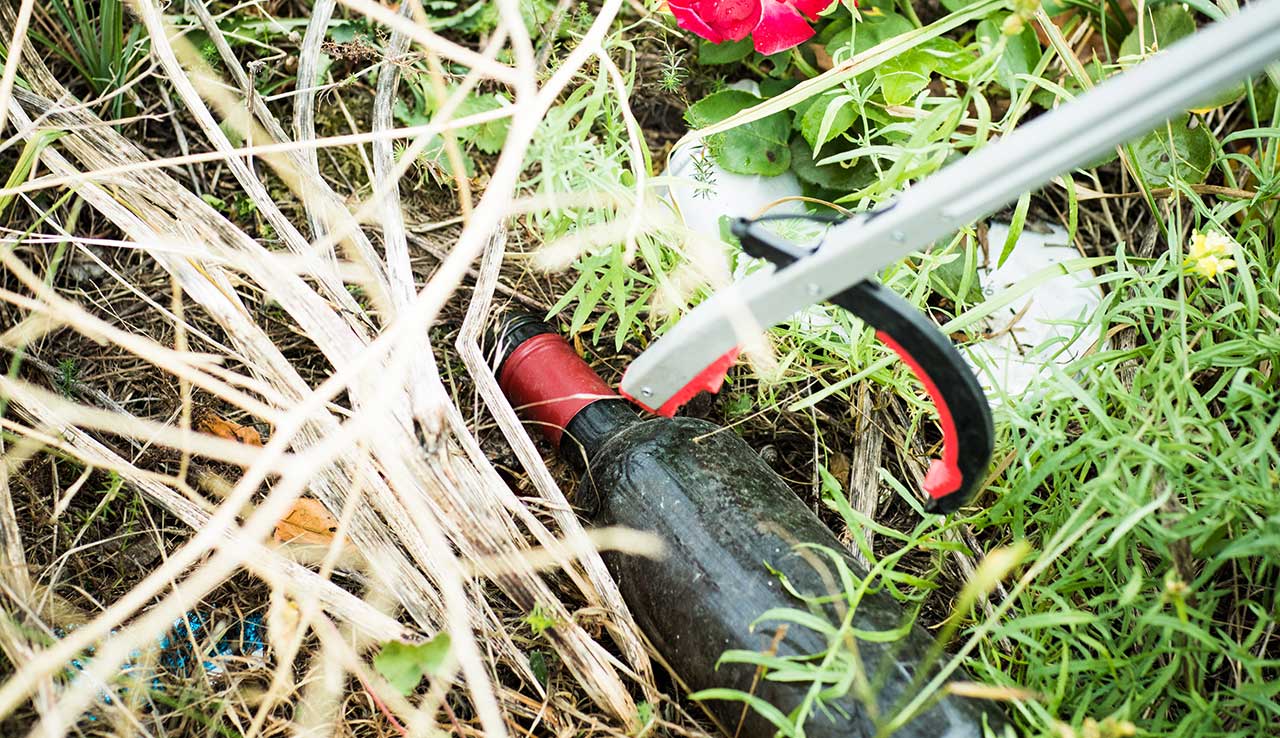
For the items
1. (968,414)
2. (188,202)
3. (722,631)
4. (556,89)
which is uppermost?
(556,89)

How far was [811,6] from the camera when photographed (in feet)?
4.67

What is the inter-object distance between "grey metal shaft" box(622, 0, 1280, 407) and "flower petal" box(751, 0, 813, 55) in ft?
1.93

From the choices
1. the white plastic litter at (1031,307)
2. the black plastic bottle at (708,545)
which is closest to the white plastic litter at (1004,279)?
the white plastic litter at (1031,307)

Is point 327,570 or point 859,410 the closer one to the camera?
point 327,570

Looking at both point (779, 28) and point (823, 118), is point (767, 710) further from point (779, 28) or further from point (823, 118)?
point (779, 28)

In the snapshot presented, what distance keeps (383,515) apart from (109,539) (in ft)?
1.33

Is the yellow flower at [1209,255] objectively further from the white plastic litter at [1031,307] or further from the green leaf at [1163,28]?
the green leaf at [1163,28]

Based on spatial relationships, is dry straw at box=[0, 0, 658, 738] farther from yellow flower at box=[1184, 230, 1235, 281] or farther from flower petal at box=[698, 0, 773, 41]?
yellow flower at box=[1184, 230, 1235, 281]

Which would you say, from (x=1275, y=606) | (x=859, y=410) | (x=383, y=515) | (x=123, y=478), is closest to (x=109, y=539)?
(x=123, y=478)

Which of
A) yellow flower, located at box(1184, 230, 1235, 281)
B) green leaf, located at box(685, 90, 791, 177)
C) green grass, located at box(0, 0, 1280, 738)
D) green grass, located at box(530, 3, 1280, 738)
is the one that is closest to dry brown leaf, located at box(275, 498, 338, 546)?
green grass, located at box(0, 0, 1280, 738)

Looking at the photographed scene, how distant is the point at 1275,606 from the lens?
111cm

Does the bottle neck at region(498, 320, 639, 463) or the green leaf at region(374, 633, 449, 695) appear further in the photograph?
the bottle neck at region(498, 320, 639, 463)

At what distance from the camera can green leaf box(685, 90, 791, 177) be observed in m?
1.57

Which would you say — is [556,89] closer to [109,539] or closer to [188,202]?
[188,202]
